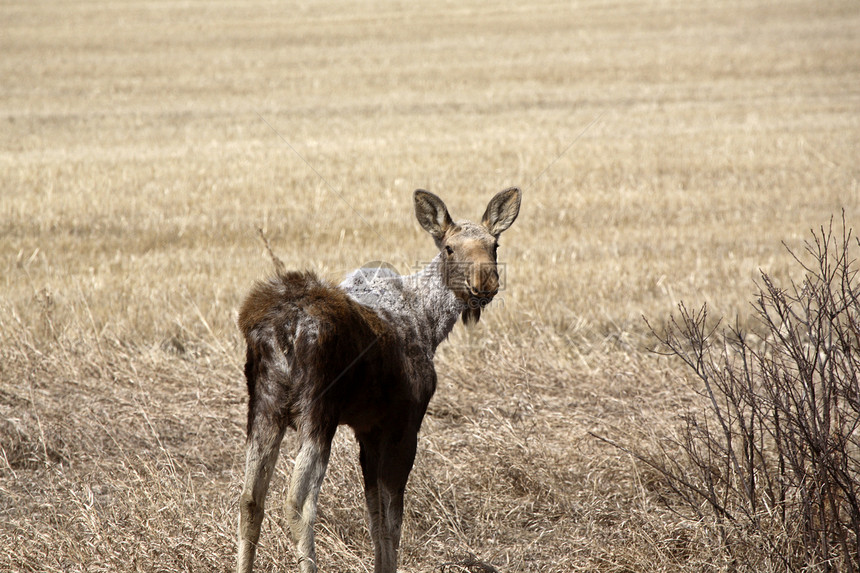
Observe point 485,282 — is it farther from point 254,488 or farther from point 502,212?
point 254,488

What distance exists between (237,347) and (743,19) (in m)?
43.5

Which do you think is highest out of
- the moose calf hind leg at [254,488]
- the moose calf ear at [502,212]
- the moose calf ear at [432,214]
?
the moose calf ear at [502,212]

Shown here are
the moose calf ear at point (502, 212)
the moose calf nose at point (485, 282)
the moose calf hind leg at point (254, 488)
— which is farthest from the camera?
the moose calf ear at point (502, 212)

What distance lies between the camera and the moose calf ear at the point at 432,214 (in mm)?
4250

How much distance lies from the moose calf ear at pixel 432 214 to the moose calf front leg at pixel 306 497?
1.39 m

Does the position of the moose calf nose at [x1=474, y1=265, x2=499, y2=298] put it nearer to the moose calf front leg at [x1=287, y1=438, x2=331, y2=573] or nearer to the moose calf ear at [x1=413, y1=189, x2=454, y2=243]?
the moose calf ear at [x1=413, y1=189, x2=454, y2=243]

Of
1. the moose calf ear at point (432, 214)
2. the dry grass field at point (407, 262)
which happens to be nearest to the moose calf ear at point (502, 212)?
the moose calf ear at point (432, 214)

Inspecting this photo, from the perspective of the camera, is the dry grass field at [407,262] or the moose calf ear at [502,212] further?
the dry grass field at [407,262]

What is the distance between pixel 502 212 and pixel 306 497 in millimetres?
Result: 1852

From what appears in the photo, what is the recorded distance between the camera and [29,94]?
2903 centimetres

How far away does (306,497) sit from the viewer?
332 centimetres

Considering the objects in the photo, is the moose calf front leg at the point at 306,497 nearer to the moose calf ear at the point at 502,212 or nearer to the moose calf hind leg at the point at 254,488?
the moose calf hind leg at the point at 254,488

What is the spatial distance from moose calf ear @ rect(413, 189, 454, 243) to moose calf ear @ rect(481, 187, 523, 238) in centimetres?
24

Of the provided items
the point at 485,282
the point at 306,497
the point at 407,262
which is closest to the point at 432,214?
the point at 485,282
